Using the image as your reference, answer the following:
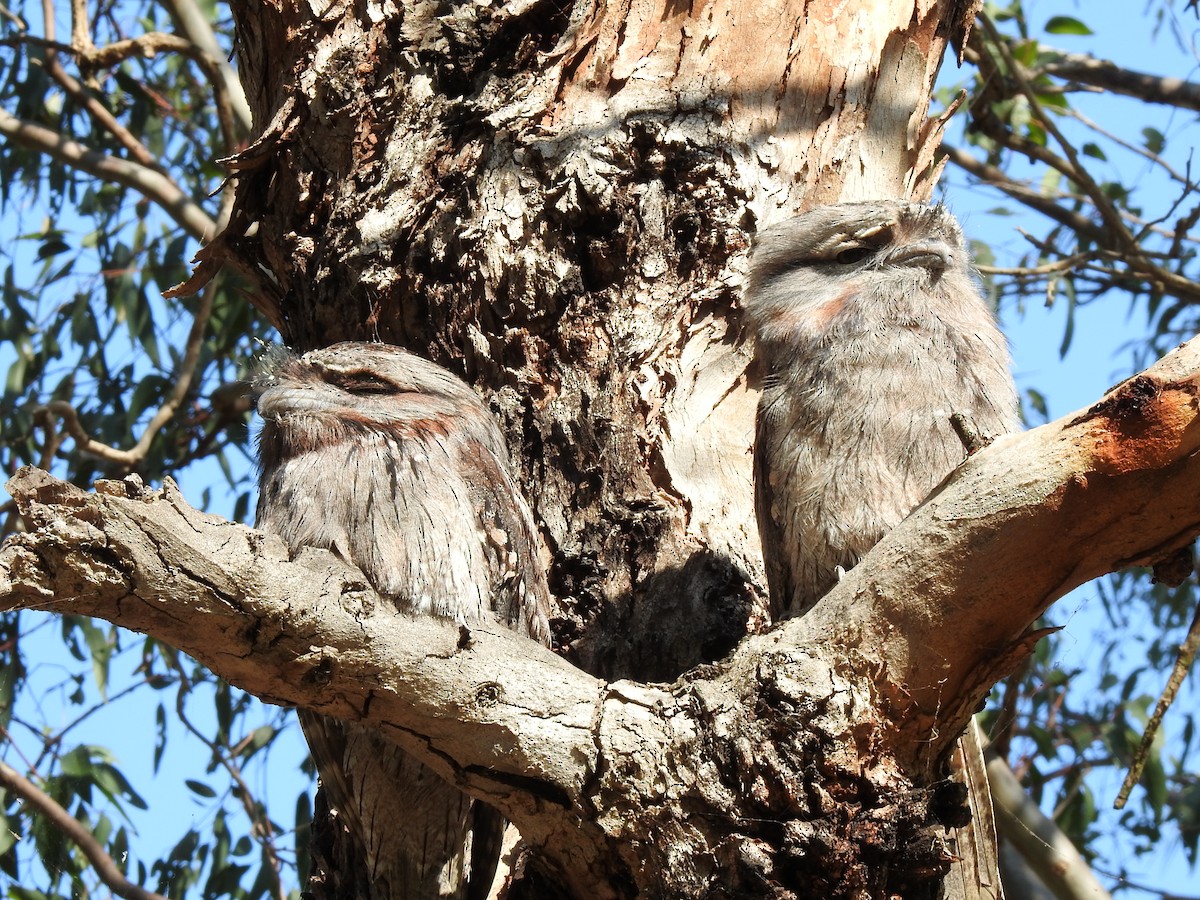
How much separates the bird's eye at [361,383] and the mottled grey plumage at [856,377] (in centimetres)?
91

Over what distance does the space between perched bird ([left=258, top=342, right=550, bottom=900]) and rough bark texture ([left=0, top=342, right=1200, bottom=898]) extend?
0.64 metres

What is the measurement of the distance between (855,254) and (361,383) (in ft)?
4.14

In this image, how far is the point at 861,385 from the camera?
2.90m

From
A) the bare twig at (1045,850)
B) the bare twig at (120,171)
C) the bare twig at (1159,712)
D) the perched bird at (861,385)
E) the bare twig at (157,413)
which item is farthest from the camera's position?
the bare twig at (120,171)

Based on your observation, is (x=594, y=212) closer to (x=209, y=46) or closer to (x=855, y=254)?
(x=855, y=254)

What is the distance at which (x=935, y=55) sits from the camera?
12.3ft

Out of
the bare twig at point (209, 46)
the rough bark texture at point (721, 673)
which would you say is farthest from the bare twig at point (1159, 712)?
the bare twig at point (209, 46)

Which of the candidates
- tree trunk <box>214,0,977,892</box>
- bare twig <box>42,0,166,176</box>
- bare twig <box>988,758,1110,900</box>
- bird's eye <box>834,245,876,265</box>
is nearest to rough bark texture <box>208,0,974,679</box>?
tree trunk <box>214,0,977,892</box>

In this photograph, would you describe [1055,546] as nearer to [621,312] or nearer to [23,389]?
[621,312]

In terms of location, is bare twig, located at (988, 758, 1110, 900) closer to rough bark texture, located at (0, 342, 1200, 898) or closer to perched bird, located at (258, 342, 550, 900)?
perched bird, located at (258, 342, 550, 900)

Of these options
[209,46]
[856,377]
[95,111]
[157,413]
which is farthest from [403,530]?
[95,111]

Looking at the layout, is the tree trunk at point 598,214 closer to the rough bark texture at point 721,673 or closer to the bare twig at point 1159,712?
the rough bark texture at point 721,673

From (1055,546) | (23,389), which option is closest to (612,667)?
(1055,546)

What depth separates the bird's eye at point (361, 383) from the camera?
3080 millimetres
